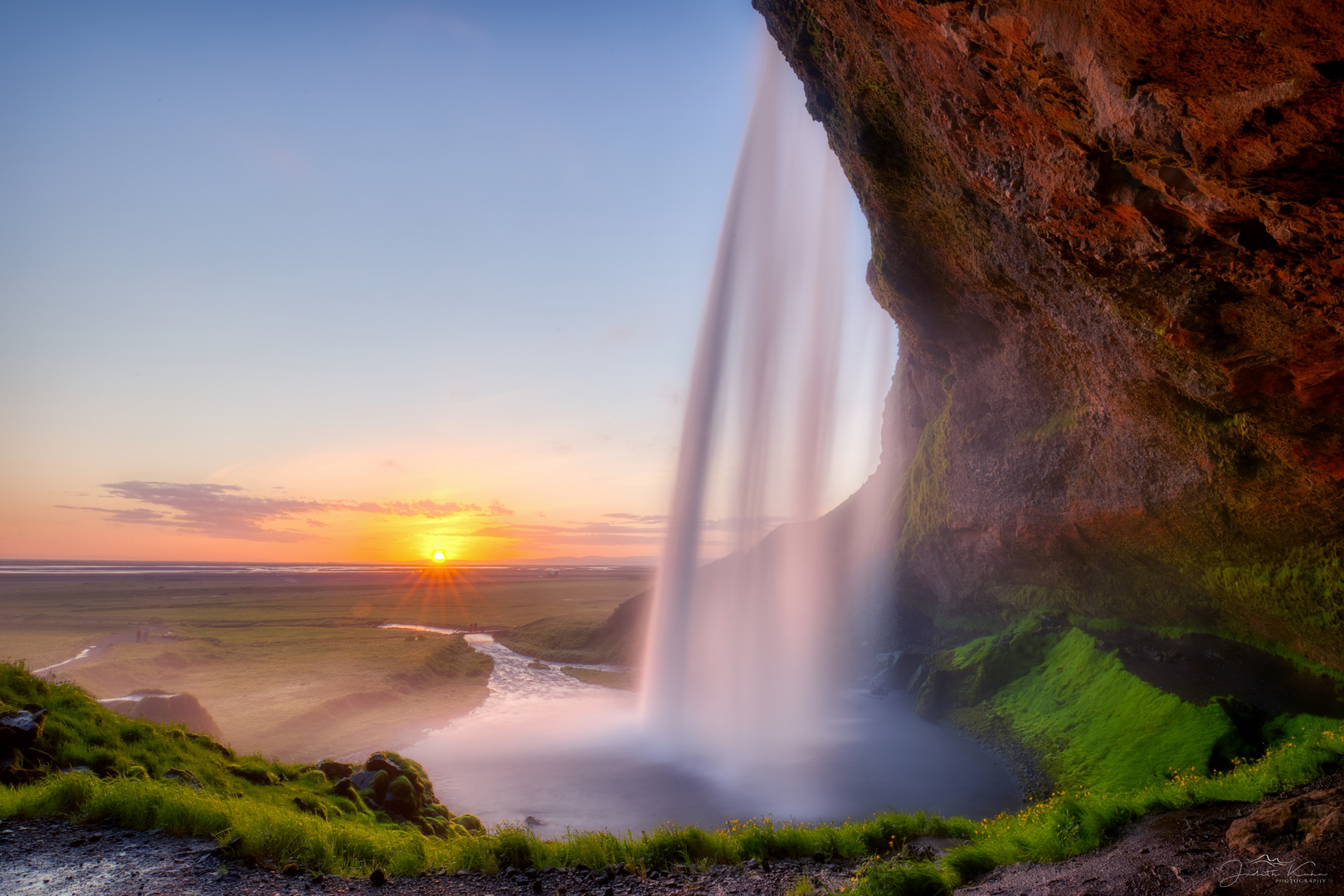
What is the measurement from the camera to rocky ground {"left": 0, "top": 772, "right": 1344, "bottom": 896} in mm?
5676

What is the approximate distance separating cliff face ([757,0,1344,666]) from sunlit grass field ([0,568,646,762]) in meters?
21.3

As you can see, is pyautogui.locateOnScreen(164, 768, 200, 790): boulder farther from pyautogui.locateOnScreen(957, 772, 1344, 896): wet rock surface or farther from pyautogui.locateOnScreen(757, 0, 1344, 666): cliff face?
pyautogui.locateOnScreen(757, 0, 1344, 666): cliff face

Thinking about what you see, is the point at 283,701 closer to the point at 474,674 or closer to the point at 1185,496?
the point at 474,674

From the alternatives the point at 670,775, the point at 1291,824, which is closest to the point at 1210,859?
the point at 1291,824

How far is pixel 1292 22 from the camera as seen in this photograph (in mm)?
4605

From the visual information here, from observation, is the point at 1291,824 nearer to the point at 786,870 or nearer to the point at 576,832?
the point at 786,870

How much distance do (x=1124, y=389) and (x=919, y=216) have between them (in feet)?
22.7

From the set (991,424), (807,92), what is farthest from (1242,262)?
(991,424)

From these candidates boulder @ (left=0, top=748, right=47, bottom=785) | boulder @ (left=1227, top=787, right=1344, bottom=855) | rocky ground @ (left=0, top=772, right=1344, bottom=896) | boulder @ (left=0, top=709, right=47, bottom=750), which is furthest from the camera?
boulder @ (left=0, top=709, right=47, bottom=750)

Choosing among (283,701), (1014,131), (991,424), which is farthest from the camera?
(283,701)

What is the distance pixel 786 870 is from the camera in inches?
321

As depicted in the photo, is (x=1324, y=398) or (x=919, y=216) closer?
(x=1324, y=398)

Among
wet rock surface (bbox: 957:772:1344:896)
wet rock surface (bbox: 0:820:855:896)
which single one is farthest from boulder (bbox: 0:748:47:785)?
wet rock surface (bbox: 957:772:1344:896)

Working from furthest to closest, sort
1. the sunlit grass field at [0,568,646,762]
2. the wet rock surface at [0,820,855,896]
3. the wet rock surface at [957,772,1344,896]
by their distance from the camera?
the sunlit grass field at [0,568,646,762], the wet rock surface at [0,820,855,896], the wet rock surface at [957,772,1344,896]
